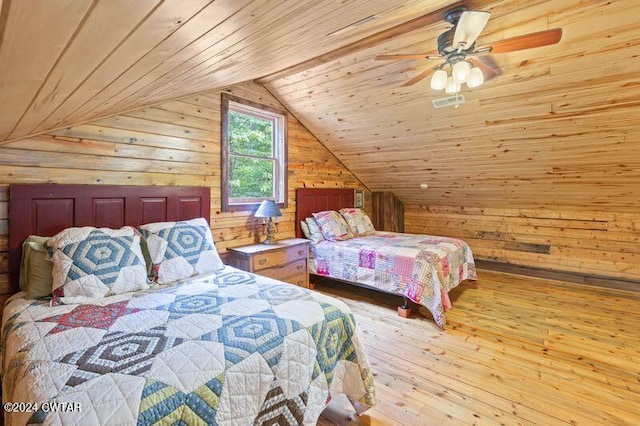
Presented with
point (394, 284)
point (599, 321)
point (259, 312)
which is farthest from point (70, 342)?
point (599, 321)

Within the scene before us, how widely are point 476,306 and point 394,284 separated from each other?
97cm

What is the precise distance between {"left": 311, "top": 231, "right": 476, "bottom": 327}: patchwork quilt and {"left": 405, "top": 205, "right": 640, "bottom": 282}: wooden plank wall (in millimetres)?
1308

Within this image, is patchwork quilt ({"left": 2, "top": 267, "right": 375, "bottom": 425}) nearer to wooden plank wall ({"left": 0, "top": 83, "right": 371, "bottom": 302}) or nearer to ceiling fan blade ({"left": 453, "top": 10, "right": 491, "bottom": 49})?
wooden plank wall ({"left": 0, "top": 83, "right": 371, "bottom": 302})

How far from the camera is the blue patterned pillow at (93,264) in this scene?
66.2 inches

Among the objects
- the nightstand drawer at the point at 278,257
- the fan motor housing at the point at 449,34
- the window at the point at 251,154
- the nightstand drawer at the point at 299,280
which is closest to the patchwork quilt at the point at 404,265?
the nightstand drawer at the point at 299,280

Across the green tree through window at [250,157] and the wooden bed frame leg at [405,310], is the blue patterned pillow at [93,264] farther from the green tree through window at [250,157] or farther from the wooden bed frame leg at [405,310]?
the wooden bed frame leg at [405,310]

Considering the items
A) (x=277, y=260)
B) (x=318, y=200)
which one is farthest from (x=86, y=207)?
(x=318, y=200)

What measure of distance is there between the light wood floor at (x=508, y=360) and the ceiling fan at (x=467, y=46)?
1976 millimetres

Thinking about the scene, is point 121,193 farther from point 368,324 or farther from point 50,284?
point 368,324

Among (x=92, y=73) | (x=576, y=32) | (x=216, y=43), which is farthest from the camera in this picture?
(x=576, y=32)

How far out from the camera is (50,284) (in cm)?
176

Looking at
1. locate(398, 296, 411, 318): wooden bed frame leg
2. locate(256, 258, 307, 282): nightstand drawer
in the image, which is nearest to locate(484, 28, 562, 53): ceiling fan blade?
locate(398, 296, 411, 318): wooden bed frame leg

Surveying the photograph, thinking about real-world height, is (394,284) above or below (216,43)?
below

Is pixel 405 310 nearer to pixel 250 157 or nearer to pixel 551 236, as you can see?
pixel 250 157
